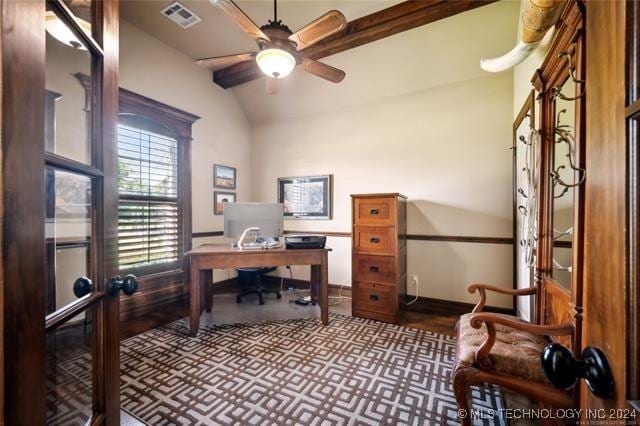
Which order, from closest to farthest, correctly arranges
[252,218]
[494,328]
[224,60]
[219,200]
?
[494,328], [224,60], [252,218], [219,200]

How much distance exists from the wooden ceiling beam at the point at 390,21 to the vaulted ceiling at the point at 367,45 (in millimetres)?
80

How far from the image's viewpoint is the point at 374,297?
2996mm

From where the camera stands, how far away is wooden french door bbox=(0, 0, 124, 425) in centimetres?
39

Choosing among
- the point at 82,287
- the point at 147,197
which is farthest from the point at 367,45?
the point at 82,287

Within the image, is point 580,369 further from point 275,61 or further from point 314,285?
point 314,285

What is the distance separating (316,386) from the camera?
185cm

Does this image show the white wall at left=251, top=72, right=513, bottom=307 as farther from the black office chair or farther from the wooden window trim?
the wooden window trim

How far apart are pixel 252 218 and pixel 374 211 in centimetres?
140

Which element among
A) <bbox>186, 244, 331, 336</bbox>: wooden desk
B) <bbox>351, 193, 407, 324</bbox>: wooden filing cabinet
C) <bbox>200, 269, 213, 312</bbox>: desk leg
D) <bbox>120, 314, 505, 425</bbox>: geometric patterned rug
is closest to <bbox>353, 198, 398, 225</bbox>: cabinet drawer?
<bbox>351, 193, 407, 324</bbox>: wooden filing cabinet

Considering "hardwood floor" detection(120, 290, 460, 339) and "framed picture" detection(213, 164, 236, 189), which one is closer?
"hardwood floor" detection(120, 290, 460, 339)

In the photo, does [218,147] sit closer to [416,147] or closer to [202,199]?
[202,199]

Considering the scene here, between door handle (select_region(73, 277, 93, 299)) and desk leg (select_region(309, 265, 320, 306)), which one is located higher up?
door handle (select_region(73, 277, 93, 299))

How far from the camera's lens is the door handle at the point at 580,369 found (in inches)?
17.1

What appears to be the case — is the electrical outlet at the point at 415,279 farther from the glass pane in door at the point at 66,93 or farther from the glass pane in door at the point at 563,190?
the glass pane in door at the point at 66,93
